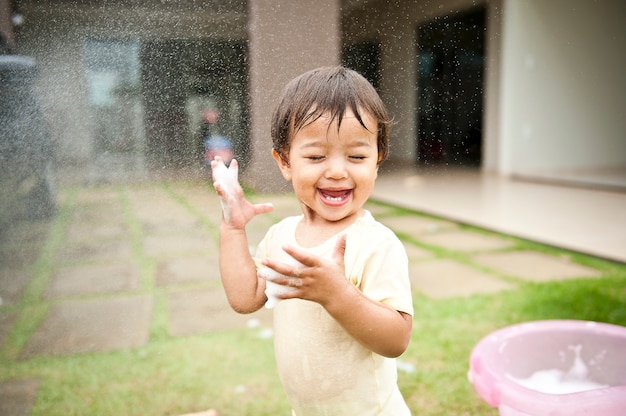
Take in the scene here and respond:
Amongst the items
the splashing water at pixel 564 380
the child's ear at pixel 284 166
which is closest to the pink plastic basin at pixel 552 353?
the splashing water at pixel 564 380

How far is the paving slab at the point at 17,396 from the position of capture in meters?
1.36

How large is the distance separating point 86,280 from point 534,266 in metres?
2.11

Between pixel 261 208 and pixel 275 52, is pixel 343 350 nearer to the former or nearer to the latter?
pixel 261 208

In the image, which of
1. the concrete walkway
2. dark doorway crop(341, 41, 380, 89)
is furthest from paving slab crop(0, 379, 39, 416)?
dark doorway crop(341, 41, 380, 89)

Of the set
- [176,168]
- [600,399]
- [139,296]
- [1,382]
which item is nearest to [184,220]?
[176,168]

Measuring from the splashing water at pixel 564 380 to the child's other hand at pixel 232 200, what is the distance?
0.94 m

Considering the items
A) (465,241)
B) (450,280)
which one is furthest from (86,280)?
(465,241)

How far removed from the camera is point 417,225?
3438 mm

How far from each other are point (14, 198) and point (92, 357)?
0.67 meters

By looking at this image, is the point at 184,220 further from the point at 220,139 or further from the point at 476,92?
the point at 476,92

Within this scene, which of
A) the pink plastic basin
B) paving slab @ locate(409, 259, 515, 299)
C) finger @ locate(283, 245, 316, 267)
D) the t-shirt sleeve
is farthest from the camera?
paving slab @ locate(409, 259, 515, 299)

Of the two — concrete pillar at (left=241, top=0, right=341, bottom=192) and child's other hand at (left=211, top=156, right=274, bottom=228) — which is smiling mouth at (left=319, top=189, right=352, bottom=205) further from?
concrete pillar at (left=241, top=0, right=341, bottom=192)

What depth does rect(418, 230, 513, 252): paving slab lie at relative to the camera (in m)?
2.99

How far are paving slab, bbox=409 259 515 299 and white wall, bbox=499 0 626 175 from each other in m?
0.82
